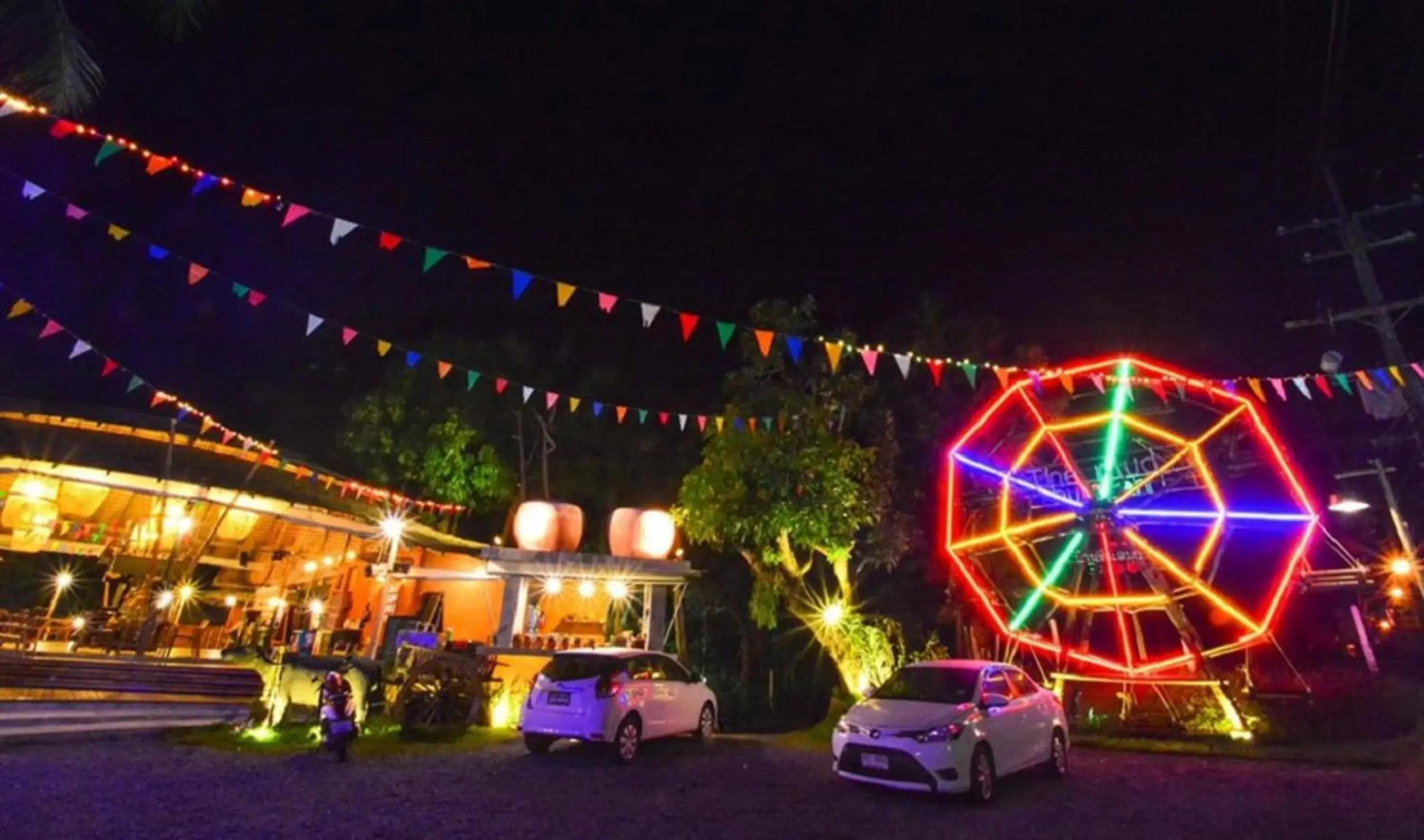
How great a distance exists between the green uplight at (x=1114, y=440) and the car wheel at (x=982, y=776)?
816cm

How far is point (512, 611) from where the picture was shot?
1518 cm

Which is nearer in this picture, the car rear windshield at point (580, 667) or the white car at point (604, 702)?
the white car at point (604, 702)

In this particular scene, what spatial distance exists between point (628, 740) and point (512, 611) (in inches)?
228

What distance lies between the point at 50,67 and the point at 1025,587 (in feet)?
57.0

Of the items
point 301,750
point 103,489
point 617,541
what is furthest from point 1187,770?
point 103,489

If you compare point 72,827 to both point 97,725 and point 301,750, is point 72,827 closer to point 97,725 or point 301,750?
point 301,750

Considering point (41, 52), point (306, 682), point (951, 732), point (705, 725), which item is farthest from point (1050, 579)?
point (41, 52)

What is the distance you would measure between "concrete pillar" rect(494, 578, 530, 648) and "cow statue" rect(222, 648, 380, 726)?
4153 millimetres

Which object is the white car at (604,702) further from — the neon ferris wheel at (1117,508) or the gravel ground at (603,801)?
the neon ferris wheel at (1117,508)

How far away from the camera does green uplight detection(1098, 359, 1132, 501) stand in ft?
48.1

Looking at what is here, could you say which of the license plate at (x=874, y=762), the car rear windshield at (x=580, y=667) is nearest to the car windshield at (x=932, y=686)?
the license plate at (x=874, y=762)

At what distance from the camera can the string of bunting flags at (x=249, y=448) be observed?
1384cm

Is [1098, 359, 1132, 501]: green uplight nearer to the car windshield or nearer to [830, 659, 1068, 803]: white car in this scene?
[830, 659, 1068, 803]: white car

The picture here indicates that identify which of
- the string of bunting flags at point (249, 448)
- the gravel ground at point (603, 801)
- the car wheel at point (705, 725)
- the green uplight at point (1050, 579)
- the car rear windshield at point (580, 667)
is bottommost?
the gravel ground at point (603, 801)
